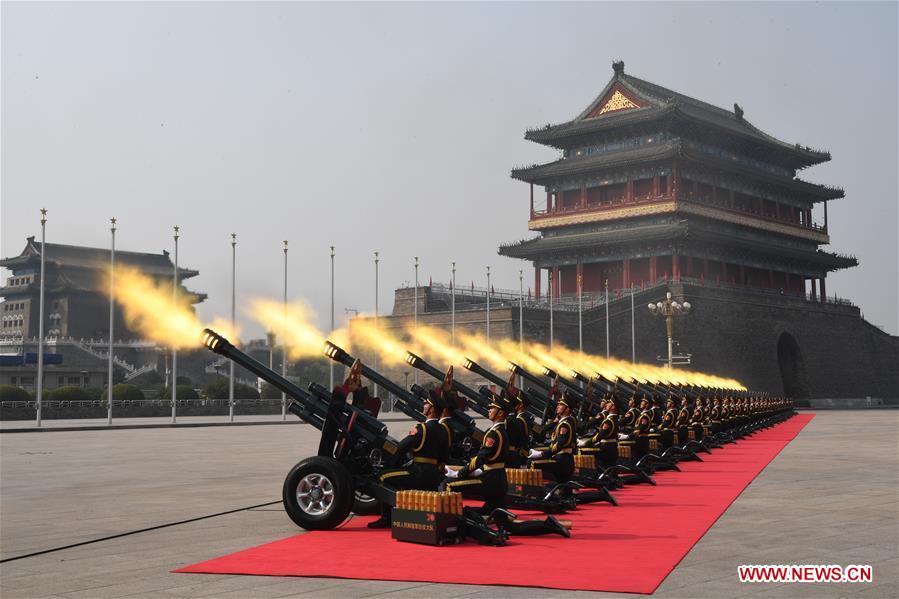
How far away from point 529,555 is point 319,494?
2.66 m

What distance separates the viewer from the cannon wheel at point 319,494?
11070mm

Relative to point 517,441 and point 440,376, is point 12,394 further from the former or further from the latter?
point 517,441

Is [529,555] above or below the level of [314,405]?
below

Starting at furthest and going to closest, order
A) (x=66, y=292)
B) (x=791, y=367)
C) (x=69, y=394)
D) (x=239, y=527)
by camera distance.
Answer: (x=66, y=292) → (x=791, y=367) → (x=69, y=394) → (x=239, y=527)

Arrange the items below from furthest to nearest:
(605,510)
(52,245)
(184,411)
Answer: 1. (52,245)
2. (184,411)
3. (605,510)

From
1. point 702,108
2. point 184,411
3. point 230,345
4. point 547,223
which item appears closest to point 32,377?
point 184,411

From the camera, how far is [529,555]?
9.70 meters

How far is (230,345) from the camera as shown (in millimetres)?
11781

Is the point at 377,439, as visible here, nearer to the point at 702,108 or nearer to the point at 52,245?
the point at 702,108

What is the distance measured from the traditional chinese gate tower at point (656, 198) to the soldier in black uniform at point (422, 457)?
186 feet

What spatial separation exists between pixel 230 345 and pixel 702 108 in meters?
69.8

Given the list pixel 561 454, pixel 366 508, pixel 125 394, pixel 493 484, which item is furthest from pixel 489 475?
pixel 125 394

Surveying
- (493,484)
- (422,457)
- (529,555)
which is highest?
(422,457)

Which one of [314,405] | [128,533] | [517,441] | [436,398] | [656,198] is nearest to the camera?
[128,533]
